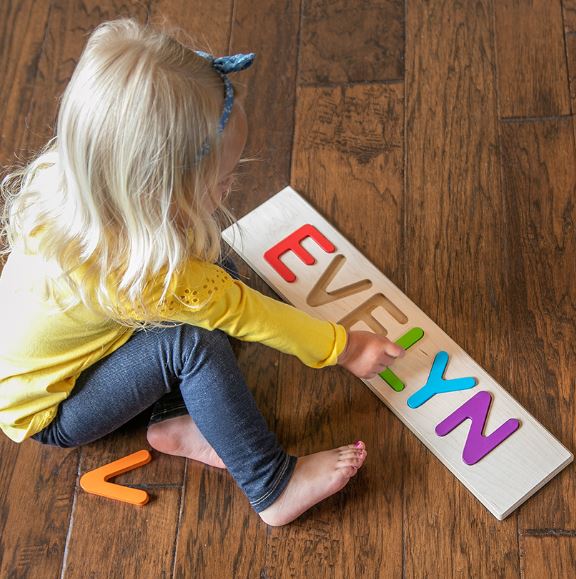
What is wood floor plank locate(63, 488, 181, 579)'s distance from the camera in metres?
1.01

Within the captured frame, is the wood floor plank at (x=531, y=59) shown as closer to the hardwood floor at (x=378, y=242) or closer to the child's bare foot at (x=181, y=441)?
the hardwood floor at (x=378, y=242)

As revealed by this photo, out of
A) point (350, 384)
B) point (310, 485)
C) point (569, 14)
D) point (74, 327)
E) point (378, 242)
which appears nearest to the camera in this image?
point (74, 327)

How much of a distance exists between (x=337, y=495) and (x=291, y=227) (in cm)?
42

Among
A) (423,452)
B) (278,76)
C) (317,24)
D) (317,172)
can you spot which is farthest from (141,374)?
(317,24)

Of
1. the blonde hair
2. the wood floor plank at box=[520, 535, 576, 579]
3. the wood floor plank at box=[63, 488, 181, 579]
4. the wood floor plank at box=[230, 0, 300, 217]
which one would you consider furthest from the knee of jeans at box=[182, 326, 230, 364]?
the wood floor plank at box=[520, 535, 576, 579]

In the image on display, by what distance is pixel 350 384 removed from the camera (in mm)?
1090

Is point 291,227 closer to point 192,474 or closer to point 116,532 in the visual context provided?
point 192,474

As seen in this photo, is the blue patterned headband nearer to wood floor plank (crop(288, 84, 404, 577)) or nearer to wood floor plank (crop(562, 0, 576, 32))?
wood floor plank (crop(288, 84, 404, 577))

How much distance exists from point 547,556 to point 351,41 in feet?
2.91

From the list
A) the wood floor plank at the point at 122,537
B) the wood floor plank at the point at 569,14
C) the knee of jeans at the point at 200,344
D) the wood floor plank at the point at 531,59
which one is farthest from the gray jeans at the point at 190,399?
the wood floor plank at the point at 569,14

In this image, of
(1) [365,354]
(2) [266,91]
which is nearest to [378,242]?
(1) [365,354]

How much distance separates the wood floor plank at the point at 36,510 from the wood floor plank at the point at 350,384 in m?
0.29

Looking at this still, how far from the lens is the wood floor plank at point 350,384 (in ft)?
3.26

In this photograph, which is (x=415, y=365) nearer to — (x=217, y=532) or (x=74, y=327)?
(x=217, y=532)
